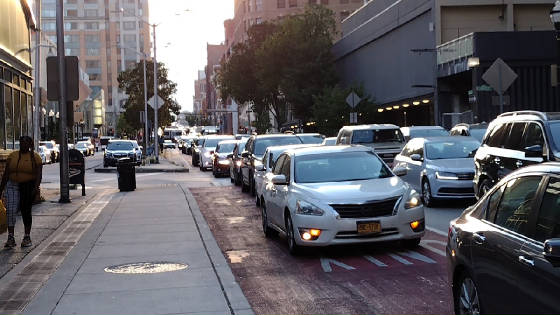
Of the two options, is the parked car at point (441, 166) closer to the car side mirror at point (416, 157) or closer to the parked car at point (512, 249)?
the car side mirror at point (416, 157)

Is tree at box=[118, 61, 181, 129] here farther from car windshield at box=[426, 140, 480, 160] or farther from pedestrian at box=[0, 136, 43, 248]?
pedestrian at box=[0, 136, 43, 248]

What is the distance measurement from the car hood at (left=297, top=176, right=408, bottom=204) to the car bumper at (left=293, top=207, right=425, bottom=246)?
0.92 feet

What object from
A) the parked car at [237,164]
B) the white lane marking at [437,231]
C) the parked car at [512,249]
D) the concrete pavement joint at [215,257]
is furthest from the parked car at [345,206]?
the parked car at [237,164]

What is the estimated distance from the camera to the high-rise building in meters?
178

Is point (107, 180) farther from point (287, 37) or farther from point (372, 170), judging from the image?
point (287, 37)

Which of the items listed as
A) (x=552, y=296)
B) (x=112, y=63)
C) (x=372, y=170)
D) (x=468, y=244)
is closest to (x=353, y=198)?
(x=372, y=170)

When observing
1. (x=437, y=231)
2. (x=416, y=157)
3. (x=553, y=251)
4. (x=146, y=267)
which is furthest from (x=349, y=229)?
(x=416, y=157)

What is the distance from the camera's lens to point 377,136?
2575 cm

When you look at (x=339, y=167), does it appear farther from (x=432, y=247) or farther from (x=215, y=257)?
(x=215, y=257)

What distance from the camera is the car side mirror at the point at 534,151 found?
38.0 feet

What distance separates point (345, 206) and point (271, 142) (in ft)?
44.6

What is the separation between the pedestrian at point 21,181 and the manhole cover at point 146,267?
8.84 feet

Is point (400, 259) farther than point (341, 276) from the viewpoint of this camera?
Yes

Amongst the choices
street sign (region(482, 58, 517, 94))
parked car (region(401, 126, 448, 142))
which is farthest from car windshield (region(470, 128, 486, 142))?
parked car (region(401, 126, 448, 142))
